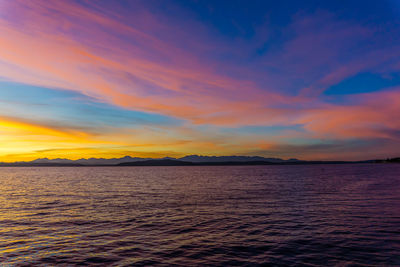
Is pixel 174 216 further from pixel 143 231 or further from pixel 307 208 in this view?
pixel 307 208

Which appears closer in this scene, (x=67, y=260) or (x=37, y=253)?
(x=67, y=260)

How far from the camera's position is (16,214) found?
103 ft

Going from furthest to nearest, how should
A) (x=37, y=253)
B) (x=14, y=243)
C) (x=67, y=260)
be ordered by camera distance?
(x=14, y=243)
(x=37, y=253)
(x=67, y=260)

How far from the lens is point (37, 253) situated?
56.4 feet

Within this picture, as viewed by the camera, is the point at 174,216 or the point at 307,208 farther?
the point at 307,208

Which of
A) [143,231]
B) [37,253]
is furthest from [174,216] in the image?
[37,253]

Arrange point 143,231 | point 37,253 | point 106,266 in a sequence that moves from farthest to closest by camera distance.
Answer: point 143,231, point 37,253, point 106,266

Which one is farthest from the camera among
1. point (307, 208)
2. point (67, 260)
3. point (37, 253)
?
point (307, 208)

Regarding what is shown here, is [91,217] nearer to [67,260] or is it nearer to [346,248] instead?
[67,260]

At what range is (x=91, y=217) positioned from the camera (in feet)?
95.3

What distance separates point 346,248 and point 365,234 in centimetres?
452

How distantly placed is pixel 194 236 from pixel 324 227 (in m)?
11.4

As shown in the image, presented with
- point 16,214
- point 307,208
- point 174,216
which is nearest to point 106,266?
point 174,216

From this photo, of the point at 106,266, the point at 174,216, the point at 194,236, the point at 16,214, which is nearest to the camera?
the point at 106,266
